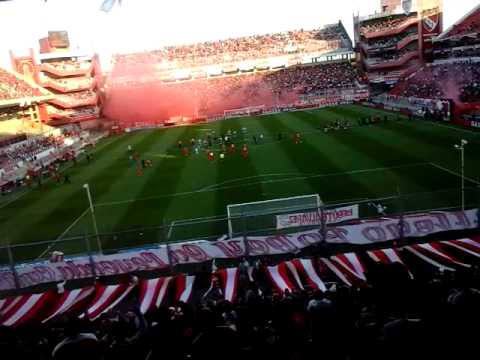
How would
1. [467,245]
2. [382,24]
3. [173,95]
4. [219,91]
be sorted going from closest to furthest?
1. [467,245]
2. [173,95]
3. [382,24]
4. [219,91]

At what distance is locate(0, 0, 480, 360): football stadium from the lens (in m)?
4.68

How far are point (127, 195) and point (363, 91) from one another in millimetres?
53703

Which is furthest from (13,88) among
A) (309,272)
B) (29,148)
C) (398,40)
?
(398,40)

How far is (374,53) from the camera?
244ft

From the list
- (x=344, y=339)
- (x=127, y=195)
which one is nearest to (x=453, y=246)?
(x=344, y=339)

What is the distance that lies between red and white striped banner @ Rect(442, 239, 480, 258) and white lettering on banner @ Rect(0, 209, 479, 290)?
3.13 ft

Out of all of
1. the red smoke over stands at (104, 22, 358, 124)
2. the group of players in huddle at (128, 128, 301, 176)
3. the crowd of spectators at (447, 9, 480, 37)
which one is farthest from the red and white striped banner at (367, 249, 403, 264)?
the red smoke over stands at (104, 22, 358, 124)

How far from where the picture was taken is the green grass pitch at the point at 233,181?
1973 cm

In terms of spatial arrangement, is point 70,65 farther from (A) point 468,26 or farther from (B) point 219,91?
(A) point 468,26

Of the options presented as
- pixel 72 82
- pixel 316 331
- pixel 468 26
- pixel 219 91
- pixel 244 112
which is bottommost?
pixel 244 112

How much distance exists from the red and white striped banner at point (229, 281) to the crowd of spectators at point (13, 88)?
47349 millimetres

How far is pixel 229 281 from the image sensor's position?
38.1ft

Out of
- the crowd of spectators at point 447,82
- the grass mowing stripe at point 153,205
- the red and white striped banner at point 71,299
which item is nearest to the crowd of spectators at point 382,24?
the crowd of spectators at point 447,82

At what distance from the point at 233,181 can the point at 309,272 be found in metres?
14.0
